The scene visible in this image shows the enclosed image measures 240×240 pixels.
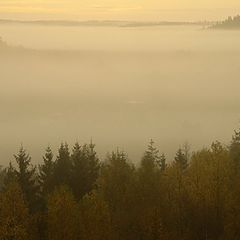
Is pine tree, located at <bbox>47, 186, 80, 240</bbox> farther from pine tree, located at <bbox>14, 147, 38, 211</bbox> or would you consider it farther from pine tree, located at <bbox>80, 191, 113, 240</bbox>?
pine tree, located at <bbox>14, 147, 38, 211</bbox>

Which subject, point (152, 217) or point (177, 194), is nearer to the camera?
point (152, 217)

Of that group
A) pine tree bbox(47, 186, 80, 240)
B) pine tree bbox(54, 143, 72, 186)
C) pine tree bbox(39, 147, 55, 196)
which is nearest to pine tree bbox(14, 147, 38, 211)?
pine tree bbox(39, 147, 55, 196)

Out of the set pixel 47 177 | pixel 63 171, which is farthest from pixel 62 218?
pixel 47 177

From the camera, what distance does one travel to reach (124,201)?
135 ft

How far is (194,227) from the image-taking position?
40.2m

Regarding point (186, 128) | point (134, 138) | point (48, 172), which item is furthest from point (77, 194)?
point (186, 128)

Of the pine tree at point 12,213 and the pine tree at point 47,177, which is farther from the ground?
the pine tree at point 47,177

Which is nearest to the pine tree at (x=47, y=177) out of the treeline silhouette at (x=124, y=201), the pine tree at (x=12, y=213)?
the treeline silhouette at (x=124, y=201)

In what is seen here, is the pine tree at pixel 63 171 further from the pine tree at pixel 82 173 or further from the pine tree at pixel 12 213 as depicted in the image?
the pine tree at pixel 12 213

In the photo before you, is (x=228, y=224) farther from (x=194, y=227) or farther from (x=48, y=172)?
(x=48, y=172)

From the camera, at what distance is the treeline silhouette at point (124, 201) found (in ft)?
117

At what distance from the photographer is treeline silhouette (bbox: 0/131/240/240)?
3581cm

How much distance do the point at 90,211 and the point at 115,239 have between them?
8.22ft

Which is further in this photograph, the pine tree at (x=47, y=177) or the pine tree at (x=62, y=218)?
the pine tree at (x=47, y=177)
